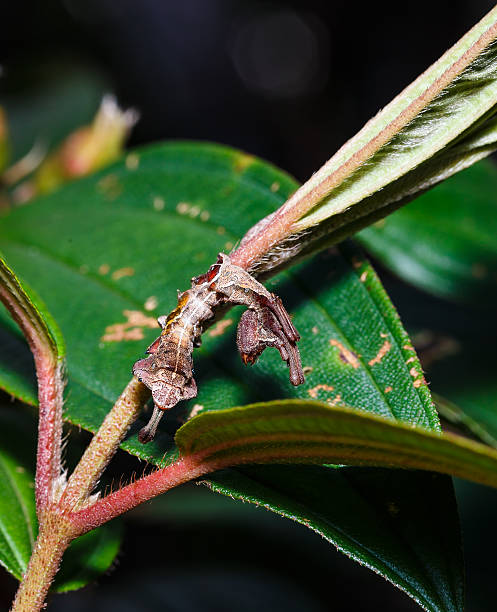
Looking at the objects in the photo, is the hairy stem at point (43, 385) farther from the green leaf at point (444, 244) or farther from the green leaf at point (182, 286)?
the green leaf at point (444, 244)

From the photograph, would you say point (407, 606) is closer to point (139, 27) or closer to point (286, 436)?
point (286, 436)

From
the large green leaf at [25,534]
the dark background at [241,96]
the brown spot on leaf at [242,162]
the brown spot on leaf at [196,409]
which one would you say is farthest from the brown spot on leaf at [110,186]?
A: the dark background at [241,96]

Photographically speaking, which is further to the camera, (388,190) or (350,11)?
(350,11)

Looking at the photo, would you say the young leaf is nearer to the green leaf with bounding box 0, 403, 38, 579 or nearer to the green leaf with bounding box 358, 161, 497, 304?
the green leaf with bounding box 0, 403, 38, 579

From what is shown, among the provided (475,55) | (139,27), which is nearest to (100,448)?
(475,55)

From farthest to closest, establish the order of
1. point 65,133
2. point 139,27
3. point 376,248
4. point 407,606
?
1. point 139,27
2. point 407,606
3. point 65,133
4. point 376,248

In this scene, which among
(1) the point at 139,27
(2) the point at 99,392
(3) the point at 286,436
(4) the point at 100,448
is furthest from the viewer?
(1) the point at 139,27
